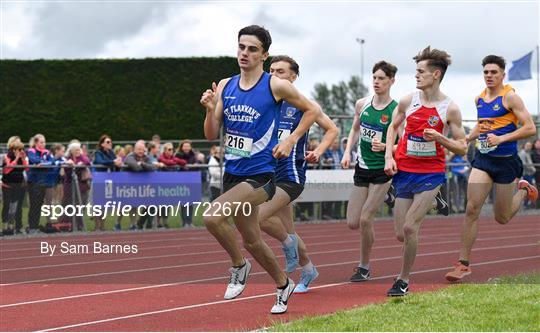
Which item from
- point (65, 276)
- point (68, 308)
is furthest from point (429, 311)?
point (65, 276)

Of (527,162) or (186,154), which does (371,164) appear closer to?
(186,154)

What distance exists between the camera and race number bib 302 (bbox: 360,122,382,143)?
11.1 m

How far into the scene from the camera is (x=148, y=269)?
12.9m

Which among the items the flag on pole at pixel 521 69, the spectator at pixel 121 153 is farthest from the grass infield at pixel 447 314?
the flag on pole at pixel 521 69

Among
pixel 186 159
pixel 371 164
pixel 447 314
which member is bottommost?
pixel 447 314

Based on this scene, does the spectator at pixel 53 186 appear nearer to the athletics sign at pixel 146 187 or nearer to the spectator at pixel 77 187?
the spectator at pixel 77 187

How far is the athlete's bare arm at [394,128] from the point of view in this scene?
10.1 meters

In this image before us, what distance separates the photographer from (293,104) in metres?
8.35

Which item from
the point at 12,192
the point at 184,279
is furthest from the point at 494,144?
the point at 12,192

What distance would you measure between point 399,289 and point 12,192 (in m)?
10.4

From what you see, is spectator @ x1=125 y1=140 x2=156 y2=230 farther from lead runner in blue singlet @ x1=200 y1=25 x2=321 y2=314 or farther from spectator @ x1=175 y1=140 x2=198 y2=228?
lead runner in blue singlet @ x1=200 y1=25 x2=321 y2=314

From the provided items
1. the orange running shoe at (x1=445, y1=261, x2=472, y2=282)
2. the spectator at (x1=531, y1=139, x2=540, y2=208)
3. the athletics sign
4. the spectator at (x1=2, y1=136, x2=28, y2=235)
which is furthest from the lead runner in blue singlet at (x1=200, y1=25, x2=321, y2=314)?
the spectator at (x1=531, y1=139, x2=540, y2=208)

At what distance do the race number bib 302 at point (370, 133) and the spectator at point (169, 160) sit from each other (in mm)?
9712

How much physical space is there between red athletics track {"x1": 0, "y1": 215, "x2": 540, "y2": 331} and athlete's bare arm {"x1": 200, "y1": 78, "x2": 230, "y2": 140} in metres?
1.43
